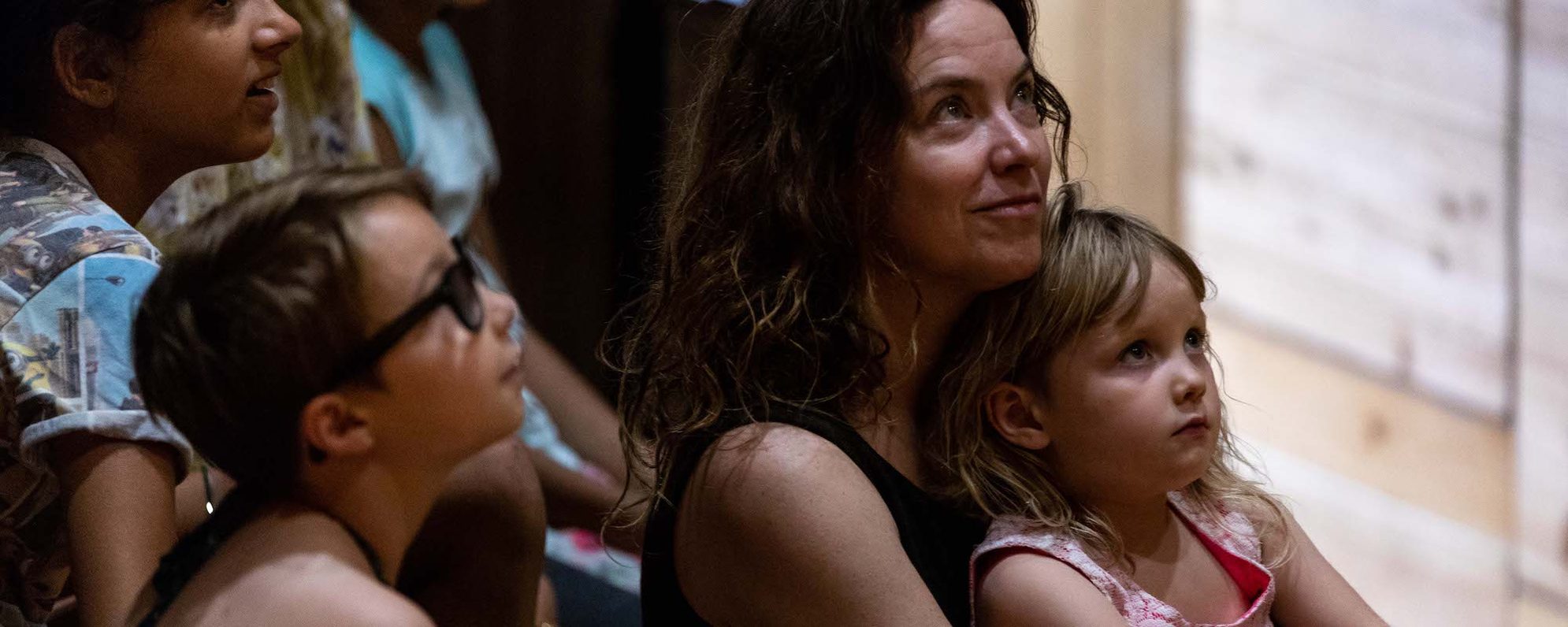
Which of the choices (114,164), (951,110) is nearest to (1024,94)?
A: (951,110)

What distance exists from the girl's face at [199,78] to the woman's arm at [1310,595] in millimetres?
937

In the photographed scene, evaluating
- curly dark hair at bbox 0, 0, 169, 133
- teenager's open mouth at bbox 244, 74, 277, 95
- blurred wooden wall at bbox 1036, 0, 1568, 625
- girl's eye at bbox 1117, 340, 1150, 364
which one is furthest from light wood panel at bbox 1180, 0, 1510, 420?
curly dark hair at bbox 0, 0, 169, 133

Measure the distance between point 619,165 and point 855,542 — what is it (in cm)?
223

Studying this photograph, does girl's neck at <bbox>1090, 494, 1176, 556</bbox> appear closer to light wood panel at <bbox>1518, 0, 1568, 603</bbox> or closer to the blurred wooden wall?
the blurred wooden wall

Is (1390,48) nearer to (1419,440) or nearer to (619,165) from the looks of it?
(1419,440)

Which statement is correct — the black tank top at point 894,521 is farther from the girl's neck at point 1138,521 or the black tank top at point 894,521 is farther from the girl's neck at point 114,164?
the girl's neck at point 114,164

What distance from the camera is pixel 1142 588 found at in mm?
1288

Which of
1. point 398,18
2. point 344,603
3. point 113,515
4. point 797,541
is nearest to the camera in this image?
point 344,603

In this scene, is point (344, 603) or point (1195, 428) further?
point (1195, 428)

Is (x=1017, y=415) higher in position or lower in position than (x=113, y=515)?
lower

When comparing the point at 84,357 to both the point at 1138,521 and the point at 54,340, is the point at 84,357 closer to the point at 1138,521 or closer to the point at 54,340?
the point at 54,340

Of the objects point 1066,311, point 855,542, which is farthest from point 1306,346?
point 855,542

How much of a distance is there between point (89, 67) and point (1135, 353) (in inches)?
33.8

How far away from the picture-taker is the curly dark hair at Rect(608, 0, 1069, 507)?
1.28m
